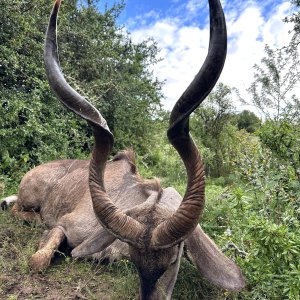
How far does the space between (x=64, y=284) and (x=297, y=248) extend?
2.12 m

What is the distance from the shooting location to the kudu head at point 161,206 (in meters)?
2.86

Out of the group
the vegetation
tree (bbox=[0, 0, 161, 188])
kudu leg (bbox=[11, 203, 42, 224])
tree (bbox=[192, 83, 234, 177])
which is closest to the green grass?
the vegetation

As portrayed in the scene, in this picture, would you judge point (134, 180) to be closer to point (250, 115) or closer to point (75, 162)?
point (75, 162)

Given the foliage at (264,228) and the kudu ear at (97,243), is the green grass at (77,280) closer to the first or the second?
the kudu ear at (97,243)

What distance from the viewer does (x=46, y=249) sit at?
179 inches

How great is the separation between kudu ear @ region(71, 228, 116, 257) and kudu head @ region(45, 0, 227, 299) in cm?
33

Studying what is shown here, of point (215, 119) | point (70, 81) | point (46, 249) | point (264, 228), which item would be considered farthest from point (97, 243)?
point (215, 119)

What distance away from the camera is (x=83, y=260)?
4.50 m

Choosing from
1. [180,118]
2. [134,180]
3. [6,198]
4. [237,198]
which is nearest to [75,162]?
[6,198]

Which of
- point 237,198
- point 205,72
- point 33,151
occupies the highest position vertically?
point 205,72

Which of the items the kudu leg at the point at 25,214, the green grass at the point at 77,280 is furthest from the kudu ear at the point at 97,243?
the kudu leg at the point at 25,214

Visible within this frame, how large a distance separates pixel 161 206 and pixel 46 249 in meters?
1.46

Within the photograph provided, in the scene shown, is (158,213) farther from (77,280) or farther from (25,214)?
(25,214)

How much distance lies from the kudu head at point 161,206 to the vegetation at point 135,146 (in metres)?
0.48
